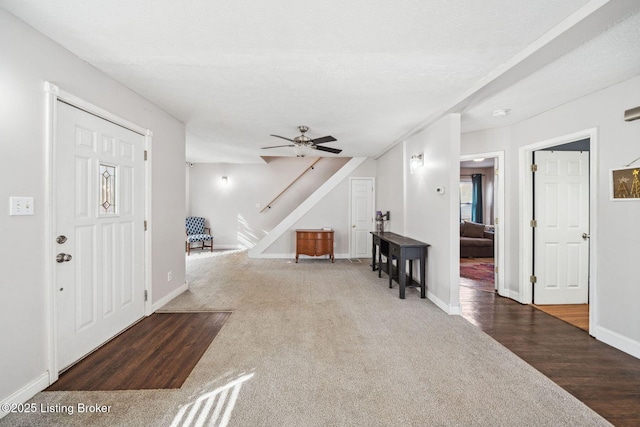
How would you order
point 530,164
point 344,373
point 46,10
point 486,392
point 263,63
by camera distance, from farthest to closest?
point 530,164 → point 263,63 → point 344,373 → point 486,392 → point 46,10

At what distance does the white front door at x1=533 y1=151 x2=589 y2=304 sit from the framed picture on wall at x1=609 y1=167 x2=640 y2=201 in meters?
1.15

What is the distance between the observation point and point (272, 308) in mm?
3412

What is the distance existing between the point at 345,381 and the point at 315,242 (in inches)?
167

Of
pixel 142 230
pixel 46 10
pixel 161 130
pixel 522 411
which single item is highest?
pixel 46 10

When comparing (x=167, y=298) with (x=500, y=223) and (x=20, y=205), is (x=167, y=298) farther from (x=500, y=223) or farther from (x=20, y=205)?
(x=500, y=223)

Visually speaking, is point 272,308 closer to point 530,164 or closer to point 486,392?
Answer: point 486,392

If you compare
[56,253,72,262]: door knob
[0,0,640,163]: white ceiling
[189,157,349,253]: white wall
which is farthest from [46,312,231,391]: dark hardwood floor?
[189,157,349,253]: white wall

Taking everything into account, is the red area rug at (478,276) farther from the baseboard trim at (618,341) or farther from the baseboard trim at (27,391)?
the baseboard trim at (27,391)

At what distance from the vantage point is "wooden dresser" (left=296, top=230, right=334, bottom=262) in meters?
6.16

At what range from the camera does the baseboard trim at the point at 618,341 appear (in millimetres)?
2352

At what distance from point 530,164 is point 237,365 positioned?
424cm

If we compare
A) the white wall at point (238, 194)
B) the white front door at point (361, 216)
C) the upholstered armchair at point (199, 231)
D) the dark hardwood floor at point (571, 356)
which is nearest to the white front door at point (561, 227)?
the dark hardwood floor at point (571, 356)

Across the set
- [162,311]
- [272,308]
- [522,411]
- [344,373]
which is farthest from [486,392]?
[162,311]

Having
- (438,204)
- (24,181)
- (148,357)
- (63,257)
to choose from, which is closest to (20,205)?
(24,181)
